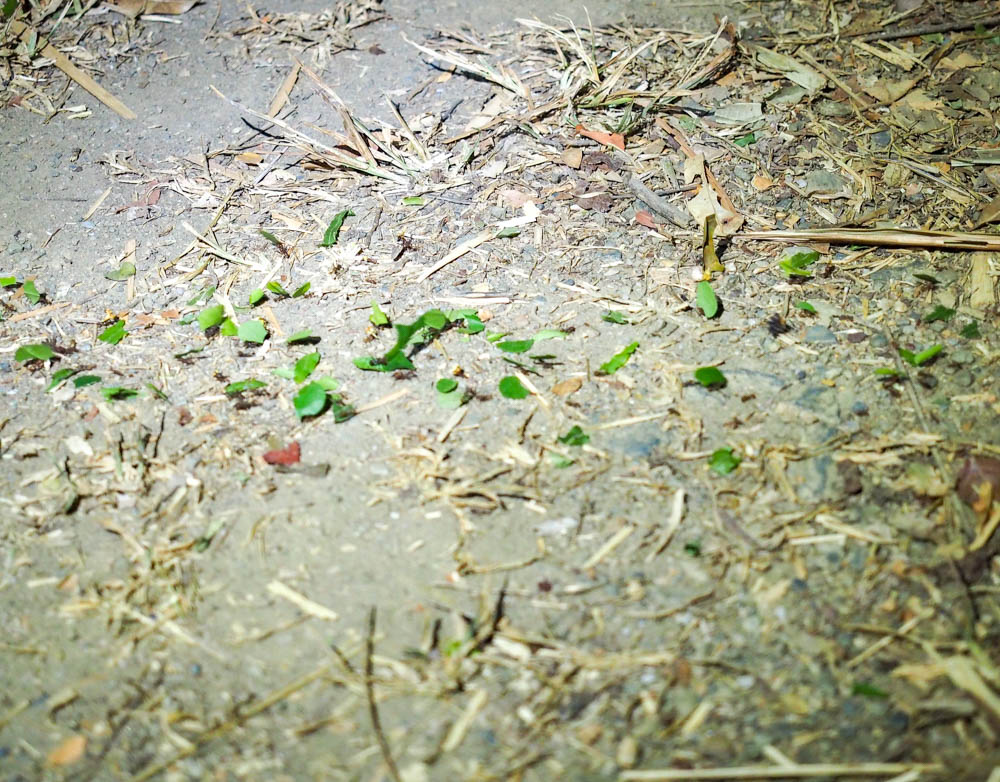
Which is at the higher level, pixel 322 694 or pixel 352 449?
pixel 352 449

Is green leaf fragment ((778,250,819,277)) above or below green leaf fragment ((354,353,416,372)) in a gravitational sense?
above

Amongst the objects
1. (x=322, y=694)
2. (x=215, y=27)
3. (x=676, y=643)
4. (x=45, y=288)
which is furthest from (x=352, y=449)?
(x=215, y=27)

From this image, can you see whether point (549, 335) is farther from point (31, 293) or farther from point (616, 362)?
point (31, 293)

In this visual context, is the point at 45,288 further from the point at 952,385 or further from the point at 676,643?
the point at 952,385

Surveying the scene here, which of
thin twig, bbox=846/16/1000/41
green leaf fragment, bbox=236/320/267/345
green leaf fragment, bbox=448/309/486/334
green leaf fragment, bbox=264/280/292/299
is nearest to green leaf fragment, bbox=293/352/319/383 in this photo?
green leaf fragment, bbox=236/320/267/345

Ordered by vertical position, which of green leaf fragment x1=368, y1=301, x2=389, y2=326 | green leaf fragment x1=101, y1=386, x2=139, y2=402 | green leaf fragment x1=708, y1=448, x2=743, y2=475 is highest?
green leaf fragment x1=368, y1=301, x2=389, y2=326

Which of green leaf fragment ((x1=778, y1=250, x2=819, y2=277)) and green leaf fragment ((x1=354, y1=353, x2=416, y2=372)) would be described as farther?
green leaf fragment ((x1=778, y1=250, x2=819, y2=277))

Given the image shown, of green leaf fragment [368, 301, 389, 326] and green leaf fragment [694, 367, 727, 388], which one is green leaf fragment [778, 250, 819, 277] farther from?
green leaf fragment [368, 301, 389, 326]

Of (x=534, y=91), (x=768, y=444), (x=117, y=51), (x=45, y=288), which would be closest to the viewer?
(x=768, y=444)
